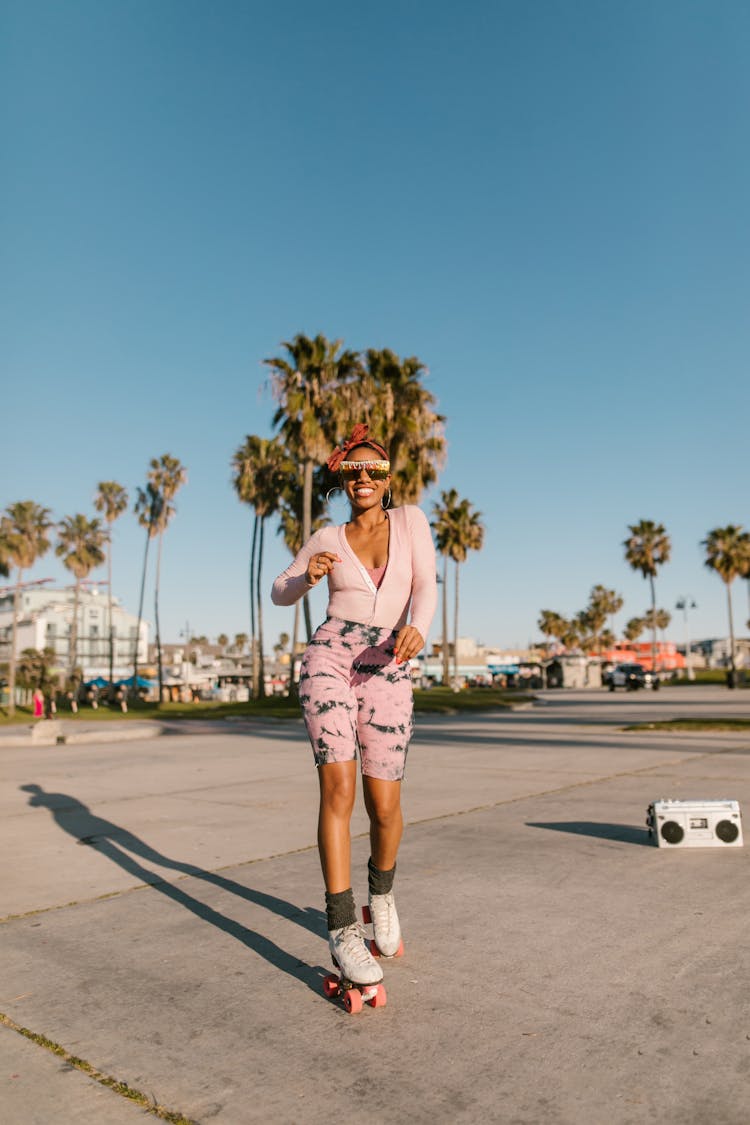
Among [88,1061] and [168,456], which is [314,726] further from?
[168,456]

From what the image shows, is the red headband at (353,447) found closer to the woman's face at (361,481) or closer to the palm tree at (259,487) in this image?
the woman's face at (361,481)

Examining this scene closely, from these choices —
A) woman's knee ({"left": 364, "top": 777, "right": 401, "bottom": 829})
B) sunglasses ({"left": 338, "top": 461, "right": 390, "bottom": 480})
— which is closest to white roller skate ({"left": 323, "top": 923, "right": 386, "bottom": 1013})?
woman's knee ({"left": 364, "top": 777, "right": 401, "bottom": 829})

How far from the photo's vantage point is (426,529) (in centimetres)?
325

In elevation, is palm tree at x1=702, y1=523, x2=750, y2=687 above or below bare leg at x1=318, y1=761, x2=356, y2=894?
above

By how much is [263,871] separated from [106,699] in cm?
4526

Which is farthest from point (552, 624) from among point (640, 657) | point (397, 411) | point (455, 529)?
point (397, 411)

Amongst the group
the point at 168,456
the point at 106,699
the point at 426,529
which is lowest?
the point at 106,699

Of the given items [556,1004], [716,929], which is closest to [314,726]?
[556,1004]

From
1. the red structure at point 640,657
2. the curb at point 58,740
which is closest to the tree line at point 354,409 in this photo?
the curb at point 58,740

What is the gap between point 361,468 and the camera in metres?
3.21

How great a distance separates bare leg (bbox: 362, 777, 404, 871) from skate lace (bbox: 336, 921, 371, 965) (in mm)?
331

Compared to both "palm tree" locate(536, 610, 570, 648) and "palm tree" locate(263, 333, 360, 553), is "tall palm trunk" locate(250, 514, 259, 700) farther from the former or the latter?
"palm tree" locate(536, 610, 570, 648)

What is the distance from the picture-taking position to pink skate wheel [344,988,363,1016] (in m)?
2.57

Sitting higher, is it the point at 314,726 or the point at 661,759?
the point at 314,726
